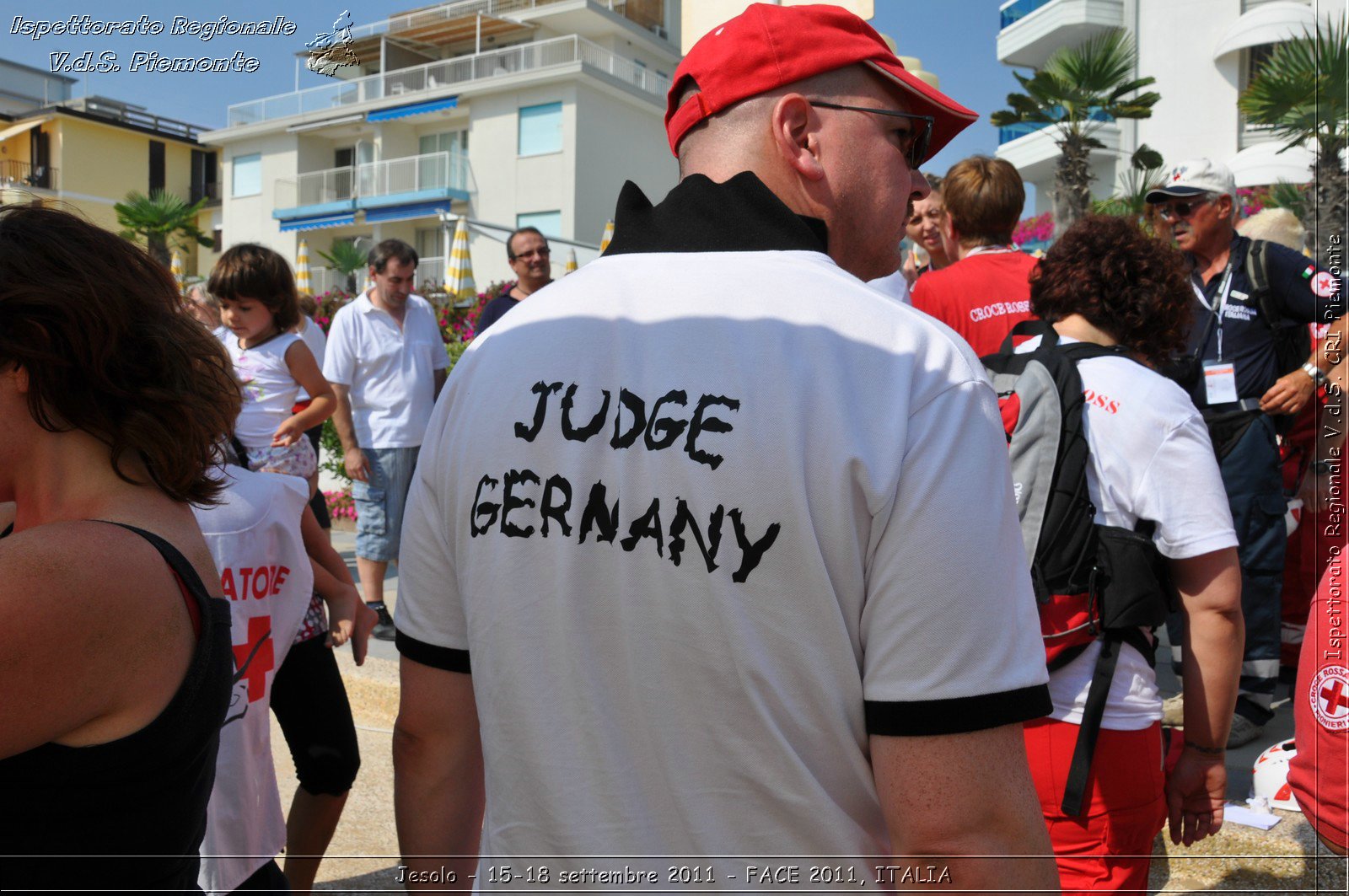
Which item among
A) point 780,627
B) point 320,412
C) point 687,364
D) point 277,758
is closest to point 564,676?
point 780,627

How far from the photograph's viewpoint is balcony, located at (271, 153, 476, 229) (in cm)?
2988

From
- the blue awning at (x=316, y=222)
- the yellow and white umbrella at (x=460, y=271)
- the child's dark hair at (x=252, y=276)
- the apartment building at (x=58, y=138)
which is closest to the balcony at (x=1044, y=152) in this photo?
the yellow and white umbrella at (x=460, y=271)

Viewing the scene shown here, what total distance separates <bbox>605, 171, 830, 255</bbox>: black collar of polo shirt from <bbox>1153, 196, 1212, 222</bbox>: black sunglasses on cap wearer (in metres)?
3.88

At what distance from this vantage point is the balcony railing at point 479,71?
87.3 ft

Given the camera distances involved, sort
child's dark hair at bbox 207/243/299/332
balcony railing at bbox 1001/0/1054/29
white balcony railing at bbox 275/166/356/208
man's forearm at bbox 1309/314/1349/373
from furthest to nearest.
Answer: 1. white balcony railing at bbox 275/166/356/208
2. balcony railing at bbox 1001/0/1054/29
3. child's dark hair at bbox 207/243/299/332
4. man's forearm at bbox 1309/314/1349/373

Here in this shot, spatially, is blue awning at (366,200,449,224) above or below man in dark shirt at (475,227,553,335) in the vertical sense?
above

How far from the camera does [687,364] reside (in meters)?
1.18

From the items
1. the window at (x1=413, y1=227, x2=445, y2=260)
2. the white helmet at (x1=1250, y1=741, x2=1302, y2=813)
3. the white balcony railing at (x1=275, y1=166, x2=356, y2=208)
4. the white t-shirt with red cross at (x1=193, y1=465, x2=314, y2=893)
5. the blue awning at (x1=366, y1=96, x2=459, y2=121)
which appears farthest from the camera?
the white balcony railing at (x1=275, y1=166, x2=356, y2=208)

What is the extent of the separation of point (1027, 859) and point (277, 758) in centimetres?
453

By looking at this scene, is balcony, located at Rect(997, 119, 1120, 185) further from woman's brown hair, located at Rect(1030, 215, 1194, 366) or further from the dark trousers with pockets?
woman's brown hair, located at Rect(1030, 215, 1194, 366)

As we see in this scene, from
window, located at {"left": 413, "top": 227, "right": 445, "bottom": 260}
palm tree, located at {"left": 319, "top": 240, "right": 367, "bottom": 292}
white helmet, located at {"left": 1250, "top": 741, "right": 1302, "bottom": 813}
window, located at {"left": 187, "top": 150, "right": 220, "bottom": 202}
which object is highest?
window, located at {"left": 187, "top": 150, "right": 220, "bottom": 202}

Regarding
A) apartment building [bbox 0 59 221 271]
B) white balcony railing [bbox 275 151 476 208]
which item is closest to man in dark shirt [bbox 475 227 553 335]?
apartment building [bbox 0 59 221 271]

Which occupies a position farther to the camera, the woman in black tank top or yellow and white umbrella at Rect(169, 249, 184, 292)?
yellow and white umbrella at Rect(169, 249, 184, 292)

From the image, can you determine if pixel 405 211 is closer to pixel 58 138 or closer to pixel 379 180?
pixel 379 180
